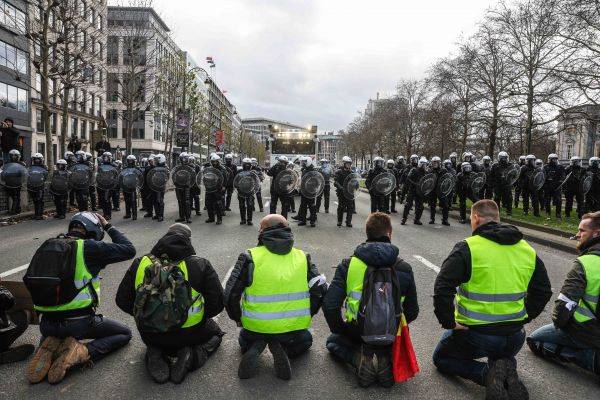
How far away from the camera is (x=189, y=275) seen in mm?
3873

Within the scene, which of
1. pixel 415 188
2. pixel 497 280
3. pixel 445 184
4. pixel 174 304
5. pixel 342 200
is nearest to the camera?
pixel 497 280

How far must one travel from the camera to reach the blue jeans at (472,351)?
3.73 metres

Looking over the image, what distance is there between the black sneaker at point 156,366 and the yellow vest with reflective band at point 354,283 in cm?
163

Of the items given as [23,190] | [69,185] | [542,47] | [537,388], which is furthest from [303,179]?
[542,47]

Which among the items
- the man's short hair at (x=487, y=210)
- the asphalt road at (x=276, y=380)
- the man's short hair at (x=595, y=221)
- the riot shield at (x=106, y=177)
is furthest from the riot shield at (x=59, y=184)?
the man's short hair at (x=595, y=221)

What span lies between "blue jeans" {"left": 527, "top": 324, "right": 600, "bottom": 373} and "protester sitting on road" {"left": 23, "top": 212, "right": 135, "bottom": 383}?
4.03m

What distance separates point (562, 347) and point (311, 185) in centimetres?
956

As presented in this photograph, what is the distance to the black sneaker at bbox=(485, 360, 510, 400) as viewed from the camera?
3.40m

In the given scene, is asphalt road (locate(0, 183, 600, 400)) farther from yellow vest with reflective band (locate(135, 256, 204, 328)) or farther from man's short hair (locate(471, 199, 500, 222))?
man's short hair (locate(471, 199, 500, 222))

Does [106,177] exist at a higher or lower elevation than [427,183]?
lower

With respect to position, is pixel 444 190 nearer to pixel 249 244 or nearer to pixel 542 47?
pixel 249 244

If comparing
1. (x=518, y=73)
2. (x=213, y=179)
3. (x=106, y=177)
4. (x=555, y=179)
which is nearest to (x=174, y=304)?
(x=213, y=179)

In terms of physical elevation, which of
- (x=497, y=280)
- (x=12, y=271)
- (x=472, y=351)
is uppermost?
(x=497, y=280)

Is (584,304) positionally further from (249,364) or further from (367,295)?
(249,364)
